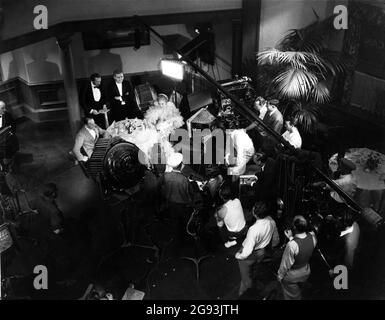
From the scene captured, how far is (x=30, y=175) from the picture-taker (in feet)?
26.9

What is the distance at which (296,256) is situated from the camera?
4.87 metres

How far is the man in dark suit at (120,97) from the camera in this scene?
8961 millimetres

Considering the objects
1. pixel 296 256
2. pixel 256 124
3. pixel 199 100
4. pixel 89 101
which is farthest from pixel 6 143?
pixel 296 256

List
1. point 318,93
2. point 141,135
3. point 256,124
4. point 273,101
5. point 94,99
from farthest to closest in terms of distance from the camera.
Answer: point 94,99 → point 318,93 → point 273,101 → point 256,124 → point 141,135

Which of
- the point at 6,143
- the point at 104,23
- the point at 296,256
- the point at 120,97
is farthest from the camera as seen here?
the point at 120,97

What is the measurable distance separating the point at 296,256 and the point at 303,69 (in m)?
4.36

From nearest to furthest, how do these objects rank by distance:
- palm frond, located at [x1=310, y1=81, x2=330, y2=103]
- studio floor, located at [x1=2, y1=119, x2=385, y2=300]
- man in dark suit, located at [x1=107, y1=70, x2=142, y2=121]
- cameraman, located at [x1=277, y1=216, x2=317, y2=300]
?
cameraman, located at [x1=277, y1=216, x2=317, y2=300], studio floor, located at [x1=2, y1=119, x2=385, y2=300], palm frond, located at [x1=310, y1=81, x2=330, y2=103], man in dark suit, located at [x1=107, y1=70, x2=142, y2=121]

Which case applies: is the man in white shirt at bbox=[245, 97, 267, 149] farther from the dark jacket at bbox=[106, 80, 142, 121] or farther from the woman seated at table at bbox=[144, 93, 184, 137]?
the dark jacket at bbox=[106, 80, 142, 121]

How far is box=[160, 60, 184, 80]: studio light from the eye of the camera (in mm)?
9188

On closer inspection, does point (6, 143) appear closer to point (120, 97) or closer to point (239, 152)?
point (120, 97)

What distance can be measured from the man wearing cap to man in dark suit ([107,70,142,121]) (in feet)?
11.2

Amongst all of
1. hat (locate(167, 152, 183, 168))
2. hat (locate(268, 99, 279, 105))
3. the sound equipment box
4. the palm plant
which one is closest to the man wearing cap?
hat (locate(167, 152, 183, 168))
